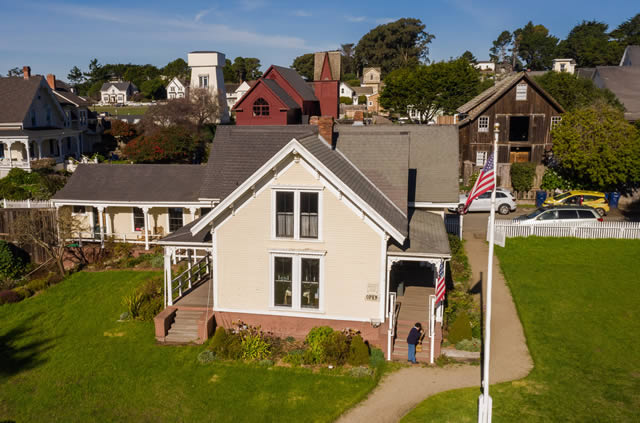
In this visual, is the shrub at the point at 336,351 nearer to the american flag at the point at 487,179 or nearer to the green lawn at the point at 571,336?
the green lawn at the point at 571,336

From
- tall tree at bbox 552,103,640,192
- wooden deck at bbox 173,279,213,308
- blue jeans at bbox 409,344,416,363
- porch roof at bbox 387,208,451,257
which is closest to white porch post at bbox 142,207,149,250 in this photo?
wooden deck at bbox 173,279,213,308

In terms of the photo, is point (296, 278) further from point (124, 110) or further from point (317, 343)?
point (124, 110)

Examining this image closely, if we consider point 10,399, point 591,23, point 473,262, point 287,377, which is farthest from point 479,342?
point 591,23

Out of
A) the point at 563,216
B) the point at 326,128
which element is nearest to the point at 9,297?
the point at 326,128

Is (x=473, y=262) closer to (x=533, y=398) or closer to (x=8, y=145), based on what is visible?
(x=533, y=398)

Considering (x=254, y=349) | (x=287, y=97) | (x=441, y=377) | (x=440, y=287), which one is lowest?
(x=441, y=377)

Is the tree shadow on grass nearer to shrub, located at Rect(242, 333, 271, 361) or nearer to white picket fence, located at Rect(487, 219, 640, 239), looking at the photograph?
shrub, located at Rect(242, 333, 271, 361)

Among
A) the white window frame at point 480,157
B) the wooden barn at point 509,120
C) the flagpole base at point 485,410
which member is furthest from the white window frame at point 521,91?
the flagpole base at point 485,410
